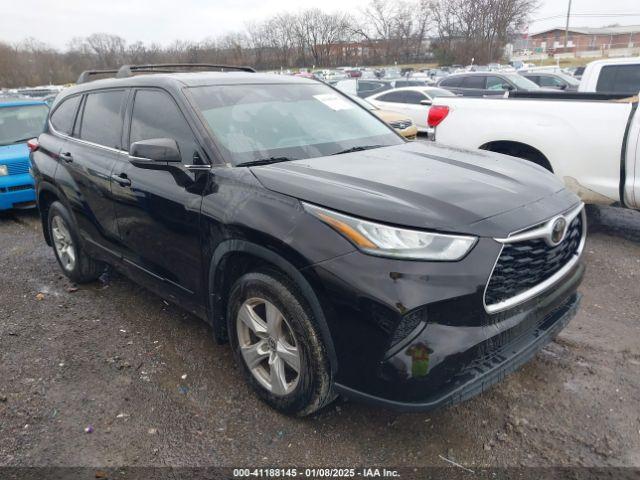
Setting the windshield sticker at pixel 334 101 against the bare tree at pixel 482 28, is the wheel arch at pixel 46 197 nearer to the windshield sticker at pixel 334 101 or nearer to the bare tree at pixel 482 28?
the windshield sticker at pixel 334 101

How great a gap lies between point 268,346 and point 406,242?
1.00 m

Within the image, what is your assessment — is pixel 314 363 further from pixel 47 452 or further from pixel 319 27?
pixel 319 27

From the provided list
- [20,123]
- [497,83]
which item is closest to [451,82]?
[497,83]

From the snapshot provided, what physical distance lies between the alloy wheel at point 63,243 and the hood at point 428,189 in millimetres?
2632

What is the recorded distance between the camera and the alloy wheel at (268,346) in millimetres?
2463

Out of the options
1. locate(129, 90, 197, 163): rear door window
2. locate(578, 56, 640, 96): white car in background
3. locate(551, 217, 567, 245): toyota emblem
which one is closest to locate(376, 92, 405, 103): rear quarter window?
locate(578, 56, 640, 96): white car in background

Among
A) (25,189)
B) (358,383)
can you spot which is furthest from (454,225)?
(25,189)

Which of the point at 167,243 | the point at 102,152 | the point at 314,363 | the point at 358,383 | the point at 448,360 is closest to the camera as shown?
the point at 448,360

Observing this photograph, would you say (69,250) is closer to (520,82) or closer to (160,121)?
(160,121)

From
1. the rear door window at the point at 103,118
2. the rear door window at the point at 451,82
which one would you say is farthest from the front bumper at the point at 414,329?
the rear door window at the point at 451,82

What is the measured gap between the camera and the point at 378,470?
2307mm

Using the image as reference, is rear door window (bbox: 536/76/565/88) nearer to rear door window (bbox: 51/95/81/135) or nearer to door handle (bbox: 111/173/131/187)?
rear door window (bbox: 51/95/81/135)

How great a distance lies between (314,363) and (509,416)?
3.78 feet

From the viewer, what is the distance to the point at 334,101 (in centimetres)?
369
